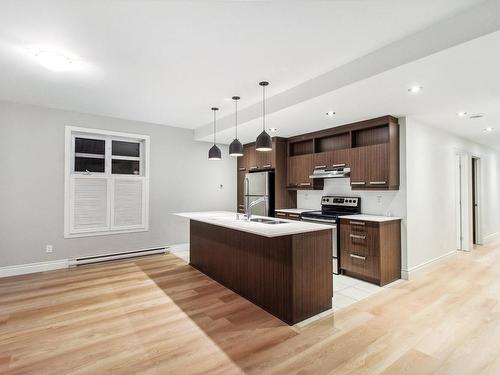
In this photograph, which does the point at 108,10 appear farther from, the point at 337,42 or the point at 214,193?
the point at 214,193

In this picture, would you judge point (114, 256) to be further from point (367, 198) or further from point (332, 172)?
point (367, 198)

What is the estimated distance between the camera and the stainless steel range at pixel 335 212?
408 cm

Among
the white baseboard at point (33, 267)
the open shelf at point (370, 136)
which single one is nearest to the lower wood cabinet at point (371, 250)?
the open shelf at point (370, 136)

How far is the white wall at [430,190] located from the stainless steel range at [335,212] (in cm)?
86

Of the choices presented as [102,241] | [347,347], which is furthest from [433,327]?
[102,241]

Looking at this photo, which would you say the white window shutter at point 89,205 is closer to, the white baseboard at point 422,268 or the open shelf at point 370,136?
the open shelf at point 370,136

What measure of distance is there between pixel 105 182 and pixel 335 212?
411 centimetres

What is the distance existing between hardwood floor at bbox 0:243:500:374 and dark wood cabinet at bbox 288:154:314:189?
90.6 inches

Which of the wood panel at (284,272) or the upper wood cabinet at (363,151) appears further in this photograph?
the upper wood cabinet at (363,151)

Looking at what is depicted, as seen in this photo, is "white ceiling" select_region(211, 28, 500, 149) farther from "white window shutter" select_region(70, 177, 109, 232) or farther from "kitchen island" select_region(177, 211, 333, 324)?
"white window shutter" select_region(70, 177, 109, 232)

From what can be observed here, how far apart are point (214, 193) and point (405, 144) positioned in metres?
3.96

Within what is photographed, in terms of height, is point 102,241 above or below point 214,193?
below

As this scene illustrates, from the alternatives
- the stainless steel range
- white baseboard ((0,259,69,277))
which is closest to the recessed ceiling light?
the stainless steel range

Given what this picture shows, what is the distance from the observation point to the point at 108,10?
2020 millimetres
